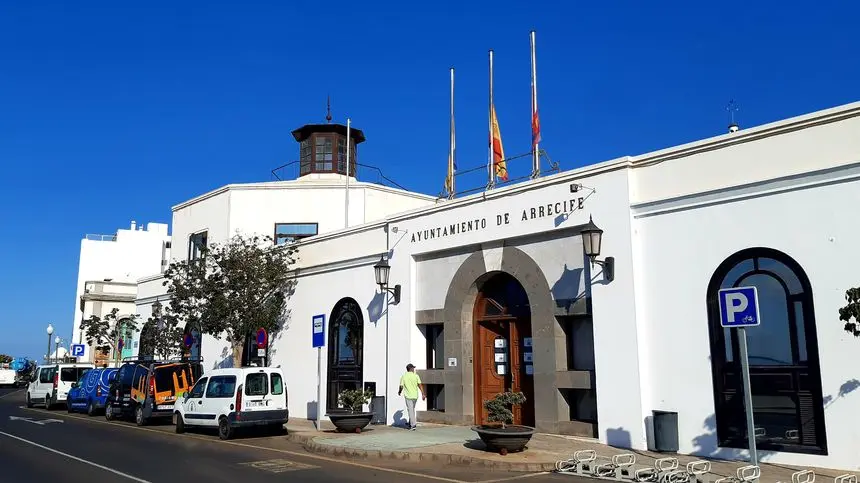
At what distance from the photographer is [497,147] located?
66.6ft

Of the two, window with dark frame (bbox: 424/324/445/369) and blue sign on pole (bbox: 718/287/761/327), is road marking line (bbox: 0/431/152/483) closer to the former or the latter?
window with dark frame (bbox: 424/324/445/369)

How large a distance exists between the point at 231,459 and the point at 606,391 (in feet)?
24.8

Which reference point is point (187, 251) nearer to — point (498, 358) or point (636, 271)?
point (498, 358)

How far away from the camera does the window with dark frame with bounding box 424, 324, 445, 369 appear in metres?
18.7

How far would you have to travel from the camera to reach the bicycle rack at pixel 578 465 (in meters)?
11.2

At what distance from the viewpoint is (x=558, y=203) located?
15.7 metres

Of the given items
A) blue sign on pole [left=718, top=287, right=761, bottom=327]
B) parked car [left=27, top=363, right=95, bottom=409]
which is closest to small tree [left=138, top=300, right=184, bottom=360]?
parked car [left=27, top=363, right=95, bottom=409]

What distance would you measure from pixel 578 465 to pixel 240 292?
44.9 feet

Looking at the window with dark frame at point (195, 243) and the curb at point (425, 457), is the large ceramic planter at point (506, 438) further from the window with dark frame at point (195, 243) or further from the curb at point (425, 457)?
the window with dark frame at point (195, 243)

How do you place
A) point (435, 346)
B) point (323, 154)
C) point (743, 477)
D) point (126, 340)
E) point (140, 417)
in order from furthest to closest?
point (126, 340)
point (323, 154)
point (140, 417)
point (435, 346)
point (743, 477)

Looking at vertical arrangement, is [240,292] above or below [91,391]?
above

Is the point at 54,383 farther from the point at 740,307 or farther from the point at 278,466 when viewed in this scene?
the point at 740,307

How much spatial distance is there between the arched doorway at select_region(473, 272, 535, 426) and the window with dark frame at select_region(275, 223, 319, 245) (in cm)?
1075

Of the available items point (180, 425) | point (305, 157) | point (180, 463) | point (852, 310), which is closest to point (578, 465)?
point (852, 310)
